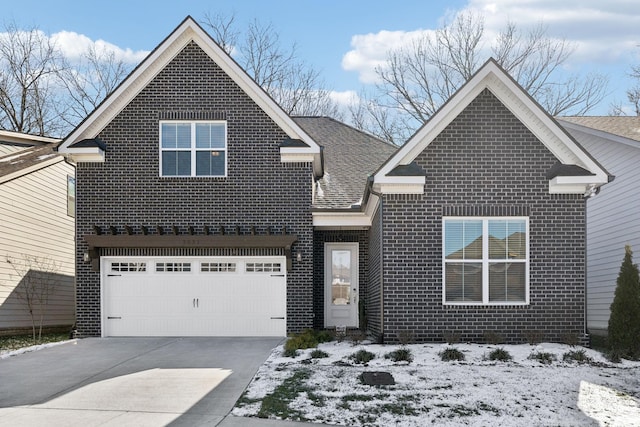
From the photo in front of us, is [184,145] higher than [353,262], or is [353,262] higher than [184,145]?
[184,145]

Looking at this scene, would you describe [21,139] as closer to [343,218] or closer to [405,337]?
[343,218]

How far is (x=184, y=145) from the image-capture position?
16.1 metres

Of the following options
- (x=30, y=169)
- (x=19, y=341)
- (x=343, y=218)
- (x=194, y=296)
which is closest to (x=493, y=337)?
(x=343, y=218)

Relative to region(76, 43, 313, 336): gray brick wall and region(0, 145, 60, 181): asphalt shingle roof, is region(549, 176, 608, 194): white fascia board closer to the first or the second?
region(76, 43, 313, 336): gray brick wall

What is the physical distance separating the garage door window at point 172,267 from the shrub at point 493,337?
23.0 feet

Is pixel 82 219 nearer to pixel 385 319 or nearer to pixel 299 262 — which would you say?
pixel 299 262

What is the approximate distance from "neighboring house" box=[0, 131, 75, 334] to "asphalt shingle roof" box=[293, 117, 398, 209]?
301 inches

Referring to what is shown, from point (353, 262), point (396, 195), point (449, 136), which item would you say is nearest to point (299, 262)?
point (353, 262)

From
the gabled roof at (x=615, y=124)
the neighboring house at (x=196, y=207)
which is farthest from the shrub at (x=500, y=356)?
the gabled roof at (x=615, y=124)

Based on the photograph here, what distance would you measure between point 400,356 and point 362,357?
67 cm

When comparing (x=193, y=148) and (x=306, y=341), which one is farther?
(x=193, y=148)

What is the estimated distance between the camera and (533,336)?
13.5m

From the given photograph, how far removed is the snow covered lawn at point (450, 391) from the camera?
849cm

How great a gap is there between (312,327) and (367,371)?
5.14 m
